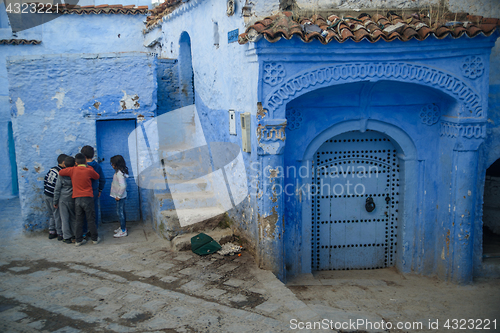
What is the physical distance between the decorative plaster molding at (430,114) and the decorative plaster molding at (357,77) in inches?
23.7

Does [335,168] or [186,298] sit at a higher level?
[335,168]

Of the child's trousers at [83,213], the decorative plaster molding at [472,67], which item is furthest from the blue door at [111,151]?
the decorative plaster molding at [472,67]

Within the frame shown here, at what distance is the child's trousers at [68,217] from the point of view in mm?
7645

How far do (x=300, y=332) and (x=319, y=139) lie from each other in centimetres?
335

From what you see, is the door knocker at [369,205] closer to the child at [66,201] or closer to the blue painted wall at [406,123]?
the blue painted wall at [406,123]

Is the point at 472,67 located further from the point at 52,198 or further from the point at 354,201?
the point at 52,198

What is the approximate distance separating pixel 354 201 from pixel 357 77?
7.62 feet

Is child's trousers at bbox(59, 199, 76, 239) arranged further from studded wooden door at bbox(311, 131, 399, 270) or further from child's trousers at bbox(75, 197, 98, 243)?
studded wooden door at bbox(311, 131, 399, 270)

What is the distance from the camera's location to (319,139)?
276 inches

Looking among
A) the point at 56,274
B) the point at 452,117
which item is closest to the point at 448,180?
the point at 452,117

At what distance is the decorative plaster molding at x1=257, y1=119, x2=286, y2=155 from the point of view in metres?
6.27

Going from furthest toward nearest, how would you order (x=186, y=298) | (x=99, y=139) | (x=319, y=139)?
(x=99, y=139) < (x=319, y=139) < (x=186, y=298)

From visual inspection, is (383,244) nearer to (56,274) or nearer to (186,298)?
(186,298)

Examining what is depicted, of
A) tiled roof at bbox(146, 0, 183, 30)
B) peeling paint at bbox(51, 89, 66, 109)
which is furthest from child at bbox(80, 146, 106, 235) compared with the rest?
tiled roof at bbox(146, 0, 183, 30)
